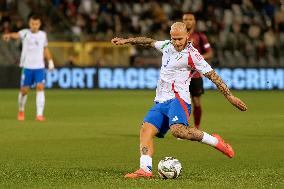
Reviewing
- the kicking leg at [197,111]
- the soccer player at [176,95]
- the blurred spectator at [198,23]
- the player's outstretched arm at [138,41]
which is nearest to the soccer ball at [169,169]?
the soccer player at [176,95]

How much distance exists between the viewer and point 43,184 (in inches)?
402

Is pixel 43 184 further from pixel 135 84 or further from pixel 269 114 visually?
pixel 135 84

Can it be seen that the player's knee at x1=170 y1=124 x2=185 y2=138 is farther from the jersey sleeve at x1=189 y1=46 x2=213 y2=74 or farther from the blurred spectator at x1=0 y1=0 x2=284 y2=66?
the blurred spectator at x1=0 y1=0 x2=284 y2=66

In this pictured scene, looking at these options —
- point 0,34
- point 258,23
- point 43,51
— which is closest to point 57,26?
point 0,34

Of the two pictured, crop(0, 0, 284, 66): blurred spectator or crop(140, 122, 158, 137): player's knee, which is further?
crop(0, 0, 284, 66): blurred spectator

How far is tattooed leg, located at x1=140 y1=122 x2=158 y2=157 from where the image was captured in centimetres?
1093

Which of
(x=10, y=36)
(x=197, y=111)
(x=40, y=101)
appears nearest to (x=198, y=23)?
(x=40, y=101)

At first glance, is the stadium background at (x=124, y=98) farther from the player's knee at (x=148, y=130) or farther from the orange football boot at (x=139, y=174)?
the player's knee at (x=148, y=130)

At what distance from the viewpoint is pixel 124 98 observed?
29.6m

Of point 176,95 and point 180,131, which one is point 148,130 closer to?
point 180,131

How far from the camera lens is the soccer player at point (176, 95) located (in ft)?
36.1

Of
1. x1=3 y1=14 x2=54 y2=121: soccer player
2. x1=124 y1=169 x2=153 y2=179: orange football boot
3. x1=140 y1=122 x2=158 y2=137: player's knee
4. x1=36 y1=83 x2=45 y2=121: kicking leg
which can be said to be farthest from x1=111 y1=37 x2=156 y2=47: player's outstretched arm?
x1=3 y1=14 x2=54 y2=121: soccer player

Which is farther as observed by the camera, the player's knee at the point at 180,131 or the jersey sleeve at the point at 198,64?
the jersey sleeve at the point at 198,64

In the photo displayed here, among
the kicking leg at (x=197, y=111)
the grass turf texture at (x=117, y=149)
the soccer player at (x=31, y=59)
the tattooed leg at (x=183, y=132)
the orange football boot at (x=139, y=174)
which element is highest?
the soccer player at (x=31, y=59)
